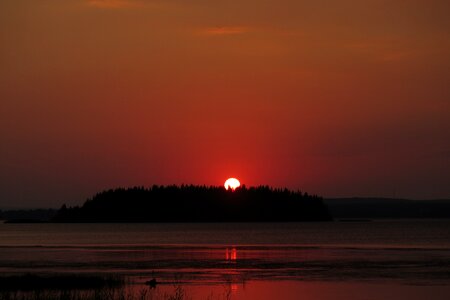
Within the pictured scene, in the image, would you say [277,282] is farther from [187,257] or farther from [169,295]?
[187,257]

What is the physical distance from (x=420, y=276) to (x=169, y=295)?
59.7 feet

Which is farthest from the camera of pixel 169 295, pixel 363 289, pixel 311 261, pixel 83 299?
pixel 311 261

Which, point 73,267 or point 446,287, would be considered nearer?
point 446,287

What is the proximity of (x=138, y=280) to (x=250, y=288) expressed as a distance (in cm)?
723

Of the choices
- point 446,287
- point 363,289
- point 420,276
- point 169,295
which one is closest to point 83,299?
point 169,295

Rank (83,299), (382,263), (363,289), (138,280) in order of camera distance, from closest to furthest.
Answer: (83,299) < (363,289) < (138,280) < (382,263)

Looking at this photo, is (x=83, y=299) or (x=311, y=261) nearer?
(x=83, y=299)

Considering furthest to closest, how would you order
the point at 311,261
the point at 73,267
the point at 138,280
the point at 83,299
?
the point at 311,261
the point at 73,267
the point at 138,280
the point at 83,299

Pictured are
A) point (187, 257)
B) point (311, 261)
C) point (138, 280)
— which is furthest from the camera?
point (187, 257)

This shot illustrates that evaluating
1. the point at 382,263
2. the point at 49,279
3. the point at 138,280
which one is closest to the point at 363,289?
the point at 138,280

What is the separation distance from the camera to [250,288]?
47500 millimetres

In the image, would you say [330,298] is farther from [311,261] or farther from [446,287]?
[311,261]

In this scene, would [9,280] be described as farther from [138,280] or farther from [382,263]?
[382,263]

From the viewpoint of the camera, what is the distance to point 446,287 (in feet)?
155
